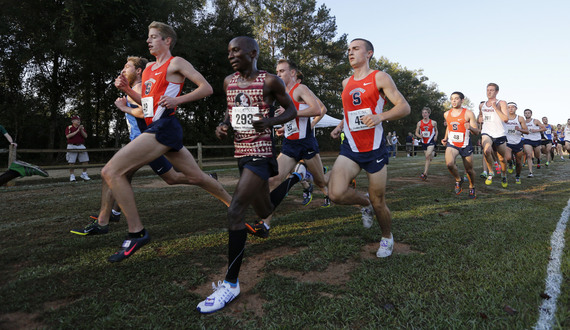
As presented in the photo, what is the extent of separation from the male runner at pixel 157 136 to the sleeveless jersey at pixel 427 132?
8.60 m

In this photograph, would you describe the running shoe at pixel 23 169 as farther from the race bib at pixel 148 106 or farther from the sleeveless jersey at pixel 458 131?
the sleeveless jersey at pixel 458 131

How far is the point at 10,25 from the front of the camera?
16.7 meters

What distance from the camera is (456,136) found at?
691 cm

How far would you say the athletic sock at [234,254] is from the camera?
7.57 feet

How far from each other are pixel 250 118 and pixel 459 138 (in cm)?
589

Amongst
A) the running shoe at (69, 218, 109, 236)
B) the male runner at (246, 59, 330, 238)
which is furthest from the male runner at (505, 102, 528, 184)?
the running shoe at (69, 218, 109, 236)

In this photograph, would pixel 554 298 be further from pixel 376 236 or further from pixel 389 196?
pixel 389 196

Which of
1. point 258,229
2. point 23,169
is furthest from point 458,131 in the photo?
point 23,169

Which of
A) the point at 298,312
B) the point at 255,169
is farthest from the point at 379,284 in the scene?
the point at 255,169

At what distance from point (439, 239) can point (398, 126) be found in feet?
178

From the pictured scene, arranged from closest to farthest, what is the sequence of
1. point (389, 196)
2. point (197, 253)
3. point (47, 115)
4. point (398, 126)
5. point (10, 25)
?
point (197, 253) < point (389, 196) < point (10, 25) < point (47, 115) < point (398, 126)

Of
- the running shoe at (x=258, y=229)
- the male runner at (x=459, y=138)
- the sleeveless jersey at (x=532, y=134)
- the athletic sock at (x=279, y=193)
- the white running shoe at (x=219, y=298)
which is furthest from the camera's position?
the sleeveless jersey at (x=532, y=134)

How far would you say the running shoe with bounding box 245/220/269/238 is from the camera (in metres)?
3.47

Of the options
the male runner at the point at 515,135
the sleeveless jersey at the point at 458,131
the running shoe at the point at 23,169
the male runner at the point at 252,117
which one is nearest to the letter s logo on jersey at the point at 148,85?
the male runner at the point at 252,117
